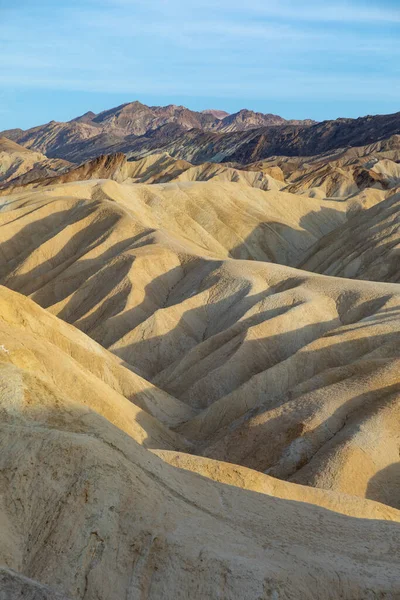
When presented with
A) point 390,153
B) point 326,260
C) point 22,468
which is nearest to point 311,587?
point 22,468

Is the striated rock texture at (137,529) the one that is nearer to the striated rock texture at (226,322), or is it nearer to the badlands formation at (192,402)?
Result: the badlands formation at (192,402)

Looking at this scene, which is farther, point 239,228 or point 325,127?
point 325,127

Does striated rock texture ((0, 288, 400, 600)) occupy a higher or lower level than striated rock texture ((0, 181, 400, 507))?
higher

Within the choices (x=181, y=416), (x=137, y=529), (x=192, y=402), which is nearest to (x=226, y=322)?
(x=192, y=402)

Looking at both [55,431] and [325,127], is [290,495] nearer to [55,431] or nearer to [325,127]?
[55,431]

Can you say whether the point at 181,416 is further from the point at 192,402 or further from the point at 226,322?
the point at 226,322

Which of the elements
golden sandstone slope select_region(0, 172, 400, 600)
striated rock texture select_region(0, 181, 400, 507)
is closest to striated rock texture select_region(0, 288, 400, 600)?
golden sandstone slope select_region(0, 172, 400, 600)

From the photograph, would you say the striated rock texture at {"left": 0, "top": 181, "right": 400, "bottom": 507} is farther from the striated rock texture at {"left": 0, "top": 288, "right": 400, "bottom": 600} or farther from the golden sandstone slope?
the striated rock texture at {"left": 0, "top": 288, "right": 400, "bottom": 600}
